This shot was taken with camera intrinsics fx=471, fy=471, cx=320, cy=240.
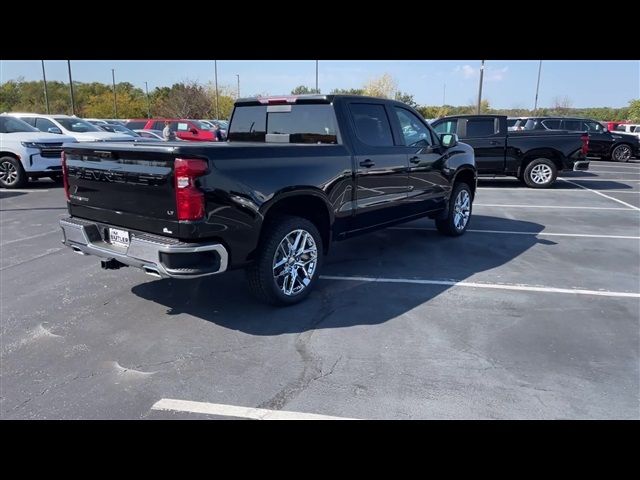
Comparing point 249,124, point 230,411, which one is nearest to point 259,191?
point 230,411

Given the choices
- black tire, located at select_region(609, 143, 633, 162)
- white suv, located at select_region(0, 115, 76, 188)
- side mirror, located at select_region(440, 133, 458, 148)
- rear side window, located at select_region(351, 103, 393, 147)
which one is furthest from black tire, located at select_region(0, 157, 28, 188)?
black tire, located at select_region(609, 143, 633, 162)

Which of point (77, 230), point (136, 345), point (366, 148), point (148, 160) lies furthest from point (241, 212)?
point (366, 148)

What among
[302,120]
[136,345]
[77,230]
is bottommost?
[136,345]

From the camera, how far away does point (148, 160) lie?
3.63 meters

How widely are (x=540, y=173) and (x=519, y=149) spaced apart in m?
0.93

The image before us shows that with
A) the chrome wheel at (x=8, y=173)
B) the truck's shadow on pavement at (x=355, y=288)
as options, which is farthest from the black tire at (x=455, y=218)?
the chrome wheel at (x=8, y=173)

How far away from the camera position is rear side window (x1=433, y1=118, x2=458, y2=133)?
1327 cm

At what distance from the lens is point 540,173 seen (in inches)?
523

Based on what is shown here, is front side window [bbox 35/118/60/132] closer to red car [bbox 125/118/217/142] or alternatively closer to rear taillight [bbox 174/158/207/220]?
red car [bbox 125/118/217/142]

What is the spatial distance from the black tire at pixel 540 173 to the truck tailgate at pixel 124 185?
12099 millimetres

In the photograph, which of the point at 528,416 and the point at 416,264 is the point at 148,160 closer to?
the point at 528,416
